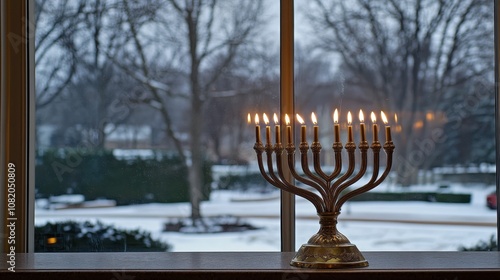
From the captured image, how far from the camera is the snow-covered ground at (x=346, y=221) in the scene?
114 inches

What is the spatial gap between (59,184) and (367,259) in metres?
1.23

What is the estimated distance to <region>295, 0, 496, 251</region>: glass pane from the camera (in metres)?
2.89

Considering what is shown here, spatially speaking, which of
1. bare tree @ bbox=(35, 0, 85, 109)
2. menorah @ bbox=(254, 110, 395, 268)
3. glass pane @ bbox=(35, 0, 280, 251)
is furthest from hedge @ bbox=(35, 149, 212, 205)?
menorah @ bbox=(254, 110, 395, 268)

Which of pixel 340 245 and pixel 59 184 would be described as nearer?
pixel 340 245

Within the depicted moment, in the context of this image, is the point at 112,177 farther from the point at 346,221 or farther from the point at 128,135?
the point at 346,221

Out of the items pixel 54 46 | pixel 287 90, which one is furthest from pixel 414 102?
pixel 54 46

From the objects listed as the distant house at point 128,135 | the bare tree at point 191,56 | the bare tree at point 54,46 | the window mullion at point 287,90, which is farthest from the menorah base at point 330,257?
the bare tree at point 54,46

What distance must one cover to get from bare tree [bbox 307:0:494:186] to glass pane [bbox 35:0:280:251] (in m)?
0.28

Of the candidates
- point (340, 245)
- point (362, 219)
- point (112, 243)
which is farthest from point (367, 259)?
point (112, 243)

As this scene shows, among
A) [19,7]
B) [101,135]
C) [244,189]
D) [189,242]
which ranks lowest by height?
[189,242]

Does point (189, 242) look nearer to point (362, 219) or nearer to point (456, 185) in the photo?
point (362, 219)

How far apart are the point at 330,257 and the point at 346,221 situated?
2.88 feet

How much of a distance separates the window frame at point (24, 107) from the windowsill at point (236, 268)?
0.61 metres

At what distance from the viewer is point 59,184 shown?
115 inches
